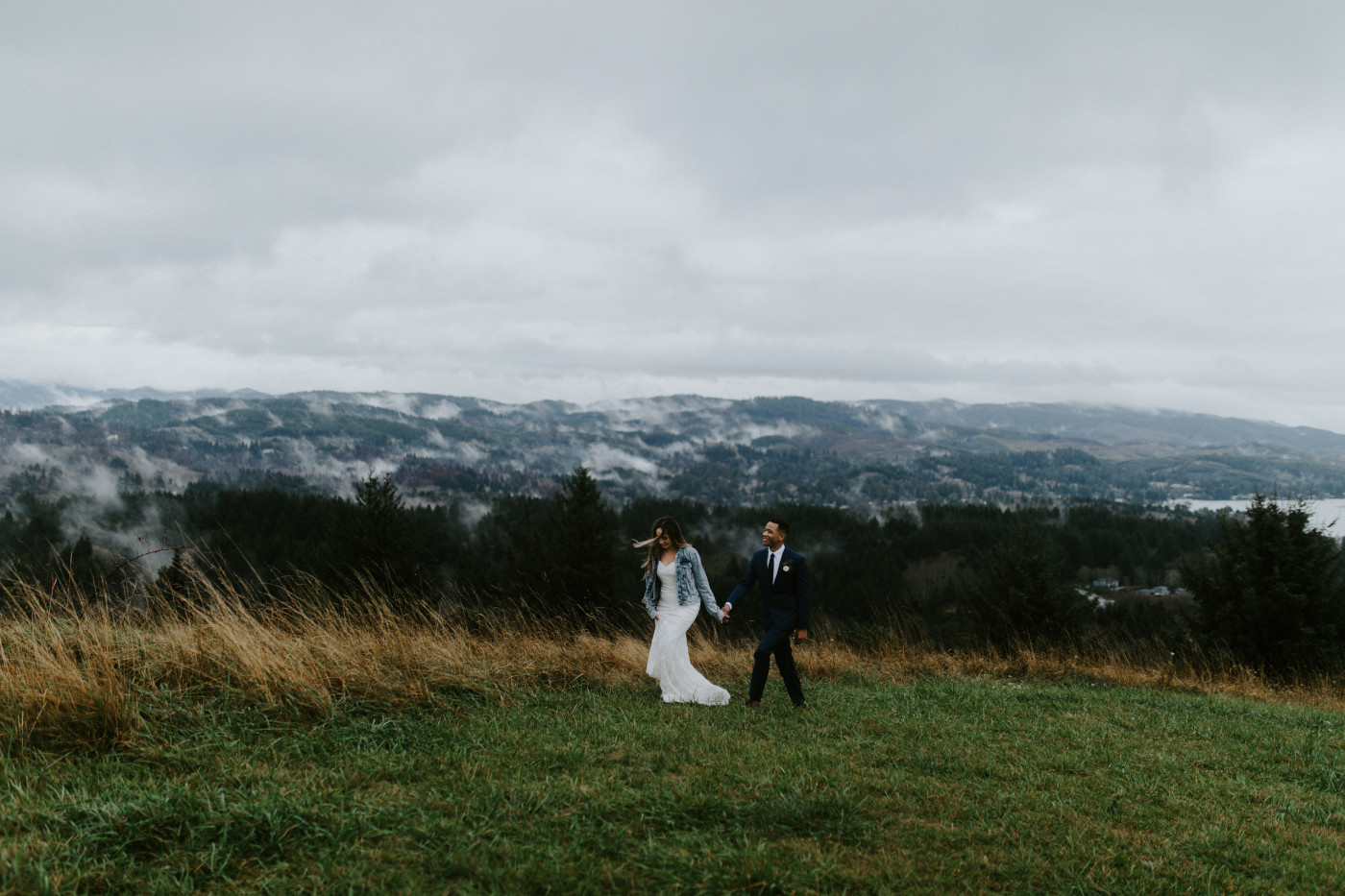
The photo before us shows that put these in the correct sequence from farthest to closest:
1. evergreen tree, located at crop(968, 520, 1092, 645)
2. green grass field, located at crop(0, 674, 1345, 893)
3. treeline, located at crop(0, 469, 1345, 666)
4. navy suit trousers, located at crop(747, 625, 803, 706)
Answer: evergreen tree, located at crop(968, 520, 1092, 645)
treeline, located at crop(0, 469, 1345, 666)
navy suit trousers, located at crop(747, 625, 803, 706)
green grass field, located at crop(0, 674, 1345, 893)

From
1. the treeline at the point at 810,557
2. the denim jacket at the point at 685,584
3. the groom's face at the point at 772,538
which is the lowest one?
the treeline at the point at 810,557

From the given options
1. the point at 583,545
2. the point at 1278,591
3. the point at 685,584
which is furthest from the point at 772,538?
the point at 583,545

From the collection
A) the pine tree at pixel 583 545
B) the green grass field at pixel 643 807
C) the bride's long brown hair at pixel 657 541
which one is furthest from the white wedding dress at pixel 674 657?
the pine tree at pixel 583 545

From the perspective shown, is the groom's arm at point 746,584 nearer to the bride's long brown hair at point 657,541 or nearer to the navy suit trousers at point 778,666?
the navy suit trousers at point 778,666

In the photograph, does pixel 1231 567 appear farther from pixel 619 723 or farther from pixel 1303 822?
pixel 619 723

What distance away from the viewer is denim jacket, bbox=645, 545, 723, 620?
916 centimetres

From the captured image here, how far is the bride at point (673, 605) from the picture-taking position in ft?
28.3

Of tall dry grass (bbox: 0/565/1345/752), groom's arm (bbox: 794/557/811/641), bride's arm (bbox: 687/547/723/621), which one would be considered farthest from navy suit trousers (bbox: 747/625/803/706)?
tall dry grass (bbox: 0/565/1345/752)

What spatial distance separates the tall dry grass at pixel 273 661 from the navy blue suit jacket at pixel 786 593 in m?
2.07

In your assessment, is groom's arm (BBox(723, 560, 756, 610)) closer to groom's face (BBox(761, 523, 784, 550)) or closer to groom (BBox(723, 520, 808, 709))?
groom (BBox(723, 520, 808, 709))

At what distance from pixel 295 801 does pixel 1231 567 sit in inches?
1031

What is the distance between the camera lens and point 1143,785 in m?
5.81

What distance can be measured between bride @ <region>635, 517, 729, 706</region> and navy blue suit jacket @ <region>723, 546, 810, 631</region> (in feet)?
2.09

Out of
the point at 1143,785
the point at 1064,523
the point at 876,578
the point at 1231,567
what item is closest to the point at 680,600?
the point at 1143,785
